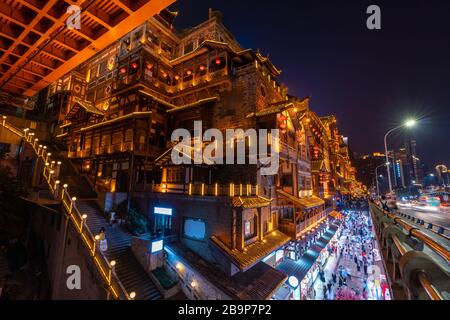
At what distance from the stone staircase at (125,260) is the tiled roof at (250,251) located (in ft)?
16.8

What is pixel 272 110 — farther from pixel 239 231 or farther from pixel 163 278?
pixel 163 278

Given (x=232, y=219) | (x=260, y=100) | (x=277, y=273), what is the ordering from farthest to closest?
1. (x=260, y=100)
2. (x=277, y=273)
3. (x=232, y=219)

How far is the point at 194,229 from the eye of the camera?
50.8 feet

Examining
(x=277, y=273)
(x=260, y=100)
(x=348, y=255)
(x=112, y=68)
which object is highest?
(x=112, y=68)

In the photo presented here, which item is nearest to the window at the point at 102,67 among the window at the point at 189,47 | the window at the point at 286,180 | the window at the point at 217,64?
the window at the point at 189,47

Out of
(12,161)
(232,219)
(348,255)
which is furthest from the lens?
(348,255)

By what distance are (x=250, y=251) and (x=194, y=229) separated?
188 inches

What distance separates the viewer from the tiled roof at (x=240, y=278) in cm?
1202

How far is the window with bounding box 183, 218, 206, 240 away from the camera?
591 inches

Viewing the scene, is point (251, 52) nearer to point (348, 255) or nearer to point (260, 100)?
point (260, 100)

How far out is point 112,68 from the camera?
31484mm

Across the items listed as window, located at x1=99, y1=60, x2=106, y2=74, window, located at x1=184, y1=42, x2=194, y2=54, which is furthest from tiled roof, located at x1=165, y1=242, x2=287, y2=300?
window, located at x1=99, y1=60, x2=106, y2=74

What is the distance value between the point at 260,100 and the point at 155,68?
16.3 meters
